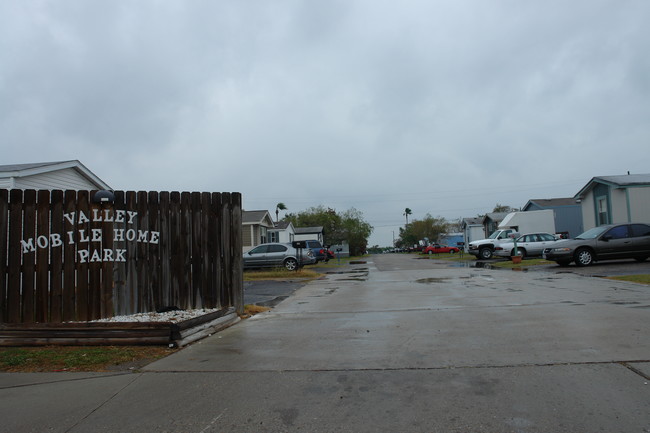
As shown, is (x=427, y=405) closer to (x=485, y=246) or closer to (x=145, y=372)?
(x=145, y=372)

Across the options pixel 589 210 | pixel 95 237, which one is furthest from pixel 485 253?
pixel 95 237

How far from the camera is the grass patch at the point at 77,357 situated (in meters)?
5.24

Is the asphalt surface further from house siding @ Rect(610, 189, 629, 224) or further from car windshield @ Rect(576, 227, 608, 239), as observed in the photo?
house siding @ Rect(610, 189, 629, 224)

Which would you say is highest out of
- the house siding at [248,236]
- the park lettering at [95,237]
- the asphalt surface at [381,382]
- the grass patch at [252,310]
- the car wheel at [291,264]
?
the house siding at [248,236]

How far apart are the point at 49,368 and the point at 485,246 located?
27.3m

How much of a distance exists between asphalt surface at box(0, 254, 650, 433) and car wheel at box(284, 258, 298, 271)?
50.9ft

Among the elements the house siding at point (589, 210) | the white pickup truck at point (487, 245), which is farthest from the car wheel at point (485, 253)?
the house siding at point (589, 210)

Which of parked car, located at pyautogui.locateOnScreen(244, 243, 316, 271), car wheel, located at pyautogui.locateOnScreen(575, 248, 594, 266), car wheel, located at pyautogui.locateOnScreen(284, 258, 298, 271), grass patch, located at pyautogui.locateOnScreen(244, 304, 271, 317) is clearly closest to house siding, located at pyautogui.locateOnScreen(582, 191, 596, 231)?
car wheel, located at pyautogui.locateOnScreen(575, 248, 594, 266)

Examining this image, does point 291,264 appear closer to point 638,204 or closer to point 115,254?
point 115,254

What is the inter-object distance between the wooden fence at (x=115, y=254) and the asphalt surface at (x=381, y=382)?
1.35m

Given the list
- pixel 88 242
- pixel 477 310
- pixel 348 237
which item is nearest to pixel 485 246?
pixel 477 310

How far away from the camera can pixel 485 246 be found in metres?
28.9

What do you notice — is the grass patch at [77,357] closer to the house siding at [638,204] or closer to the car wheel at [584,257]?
the car wheel at [584,257]

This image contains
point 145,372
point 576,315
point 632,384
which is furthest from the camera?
point 576,315
